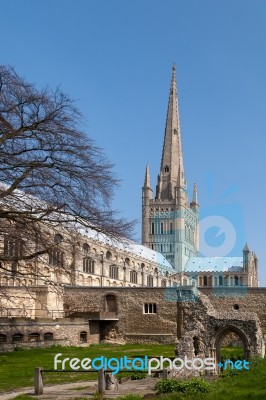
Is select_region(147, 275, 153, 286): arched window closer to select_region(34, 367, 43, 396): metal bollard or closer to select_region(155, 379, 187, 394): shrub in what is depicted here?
select_region(34, 367, 43, 396): metal bollard

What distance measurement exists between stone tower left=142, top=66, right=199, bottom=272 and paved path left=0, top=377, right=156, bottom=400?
3897 inches

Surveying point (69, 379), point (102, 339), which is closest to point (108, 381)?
point (69, 379)

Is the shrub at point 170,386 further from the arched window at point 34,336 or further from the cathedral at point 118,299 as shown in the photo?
the arched window at point 34,336

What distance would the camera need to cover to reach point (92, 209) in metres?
17.0

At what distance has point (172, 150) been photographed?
5108 inches

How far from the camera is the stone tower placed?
122 meters

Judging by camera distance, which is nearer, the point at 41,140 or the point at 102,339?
the point at 41,140

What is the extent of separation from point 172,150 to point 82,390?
370 feet

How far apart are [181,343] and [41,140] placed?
39.5ft

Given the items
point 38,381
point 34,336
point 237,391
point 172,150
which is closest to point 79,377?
point 38,381

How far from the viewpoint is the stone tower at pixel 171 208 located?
122375mm

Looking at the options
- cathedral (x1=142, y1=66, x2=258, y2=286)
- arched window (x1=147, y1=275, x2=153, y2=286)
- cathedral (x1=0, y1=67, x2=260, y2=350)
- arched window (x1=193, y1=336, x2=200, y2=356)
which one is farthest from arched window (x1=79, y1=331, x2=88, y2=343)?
cathedral (x1=142, y1=66, x2=258, y2=286)

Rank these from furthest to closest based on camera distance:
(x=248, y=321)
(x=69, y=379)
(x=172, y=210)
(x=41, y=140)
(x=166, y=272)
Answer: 1. (x=172, y=210)
2. (x=166, y=272)
3. (x=248, y=321)
4. (x=69, y=379)
5. (x=41, y=140)

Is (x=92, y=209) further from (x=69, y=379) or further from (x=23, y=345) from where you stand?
(x=23, y=345)
